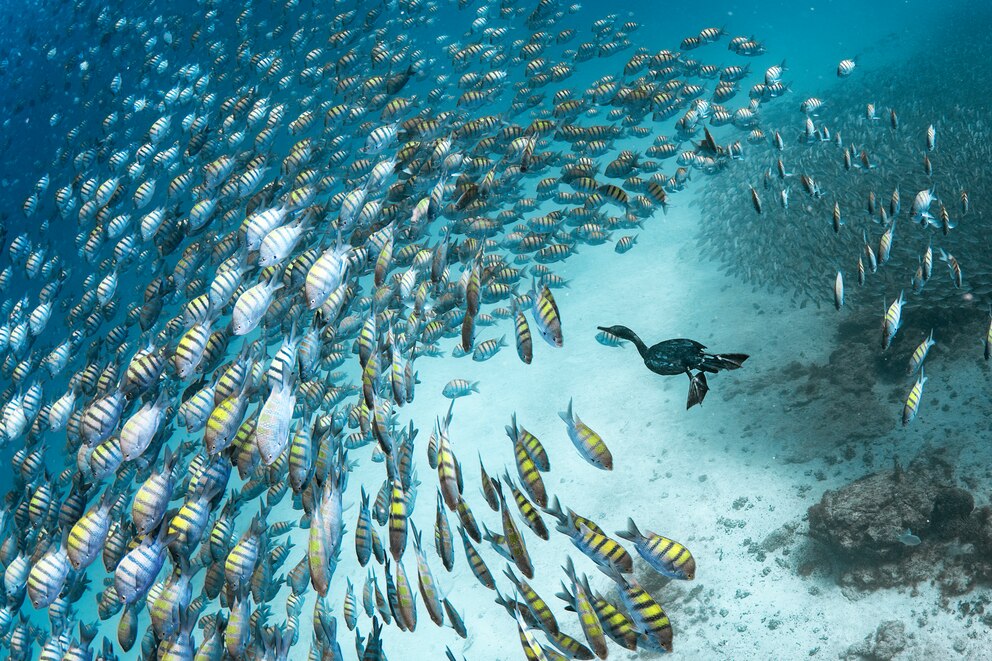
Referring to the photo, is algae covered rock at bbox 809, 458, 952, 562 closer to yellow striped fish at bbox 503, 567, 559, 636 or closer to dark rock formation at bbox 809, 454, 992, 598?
dark rock formation at bbox 809, 454, 992, 598

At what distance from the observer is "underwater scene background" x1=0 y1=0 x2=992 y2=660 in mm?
3602

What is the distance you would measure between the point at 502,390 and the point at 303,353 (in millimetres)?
8550

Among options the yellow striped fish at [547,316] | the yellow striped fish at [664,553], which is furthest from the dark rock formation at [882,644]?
the yellow striped fish at [547,316]

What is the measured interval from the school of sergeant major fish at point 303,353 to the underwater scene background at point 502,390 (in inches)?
1.4

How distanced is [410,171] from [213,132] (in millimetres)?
4969

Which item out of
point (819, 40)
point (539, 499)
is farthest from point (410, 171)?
point (819, 40)

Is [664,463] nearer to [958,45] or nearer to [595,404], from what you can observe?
[595,404]

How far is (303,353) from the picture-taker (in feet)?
14.3

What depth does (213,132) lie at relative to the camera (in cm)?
945

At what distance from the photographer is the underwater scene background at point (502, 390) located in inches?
142

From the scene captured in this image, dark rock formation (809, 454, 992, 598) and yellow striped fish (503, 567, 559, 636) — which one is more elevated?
yellow striped fish (503, 567, 559, 636)

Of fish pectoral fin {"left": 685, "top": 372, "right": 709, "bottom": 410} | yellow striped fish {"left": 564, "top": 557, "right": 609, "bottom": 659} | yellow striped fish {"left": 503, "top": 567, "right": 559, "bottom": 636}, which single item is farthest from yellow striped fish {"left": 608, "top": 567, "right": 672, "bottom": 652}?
fish pectoral fin {"left": 685, "top": 372, "right": 709, "bottom": 410}

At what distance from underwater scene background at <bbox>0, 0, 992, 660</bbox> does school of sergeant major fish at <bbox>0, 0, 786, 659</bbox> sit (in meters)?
0.04

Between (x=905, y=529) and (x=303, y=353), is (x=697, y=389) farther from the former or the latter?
(x=905, y=529)
